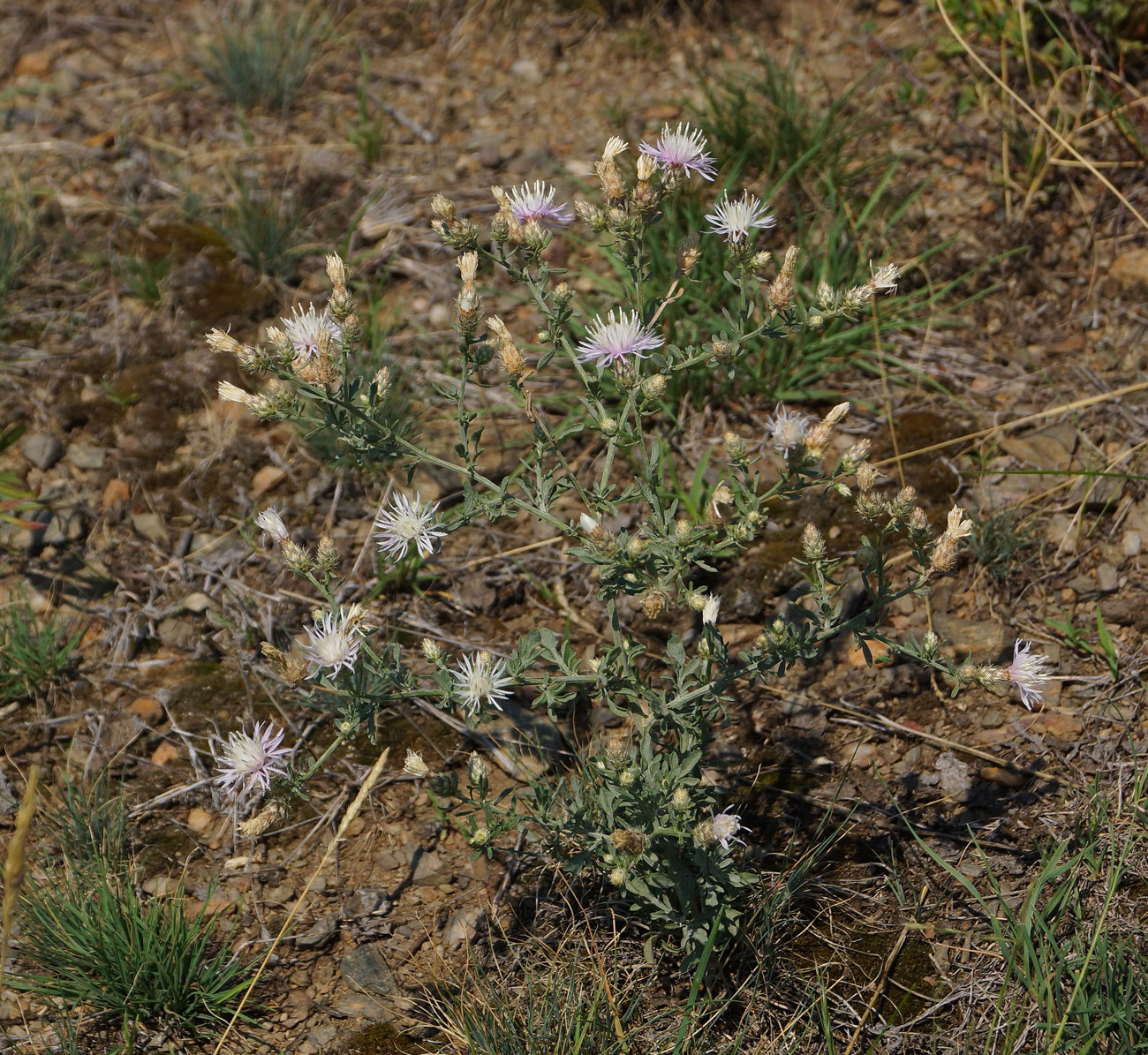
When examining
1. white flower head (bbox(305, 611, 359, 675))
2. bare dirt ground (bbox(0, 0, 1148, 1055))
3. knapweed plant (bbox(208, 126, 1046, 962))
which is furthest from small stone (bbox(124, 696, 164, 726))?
white flower head (bbox(305, 611, 359, 675))

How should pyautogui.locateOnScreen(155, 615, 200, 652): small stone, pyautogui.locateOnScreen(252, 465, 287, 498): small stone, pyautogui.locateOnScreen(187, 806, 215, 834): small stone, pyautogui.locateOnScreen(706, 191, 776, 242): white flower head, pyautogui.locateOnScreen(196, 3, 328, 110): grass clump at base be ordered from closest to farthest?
pyautogui.locateOnScreen(706, 191, 776, 242): white flower head
pyautogui.locateOnScreen(187, 806, 215, 834): small stone
pyautogui.locateOnScreen(155, 615, 200, 652): small stone
pyautogui.locateOnScreen(252, 465, 287, 498): small stone
pyautogui.locateOnScreen(196, 3, 328, 110): grass clump at base

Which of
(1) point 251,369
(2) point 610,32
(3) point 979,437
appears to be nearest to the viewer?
(1) point 251,369

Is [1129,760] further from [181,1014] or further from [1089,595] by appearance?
[181,1014]

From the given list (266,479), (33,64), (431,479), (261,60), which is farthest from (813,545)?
(33,64)

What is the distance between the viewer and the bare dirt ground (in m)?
2.41

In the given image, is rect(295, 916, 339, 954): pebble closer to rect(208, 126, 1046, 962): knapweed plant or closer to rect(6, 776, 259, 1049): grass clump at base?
rect(6, 776, 259, 1049): grass clump at base

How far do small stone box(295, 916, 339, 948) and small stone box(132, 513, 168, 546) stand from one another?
4.43 feet

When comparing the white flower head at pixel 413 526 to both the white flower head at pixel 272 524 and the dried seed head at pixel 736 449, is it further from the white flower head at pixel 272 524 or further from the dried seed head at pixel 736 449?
the dried seed head at pixel 736 449

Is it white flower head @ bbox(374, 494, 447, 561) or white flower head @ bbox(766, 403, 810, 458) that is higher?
white flower head @ bbox(766, 403, 810, 458)

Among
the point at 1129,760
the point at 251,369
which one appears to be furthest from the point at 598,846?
the point at 1129,760

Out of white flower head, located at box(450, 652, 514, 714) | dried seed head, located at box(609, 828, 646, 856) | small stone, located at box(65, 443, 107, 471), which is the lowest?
small stone, located at box(65, 443, 107, 471)

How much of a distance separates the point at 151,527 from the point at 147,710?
0.66 metres

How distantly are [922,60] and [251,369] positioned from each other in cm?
339

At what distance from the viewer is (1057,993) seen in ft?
6.46
